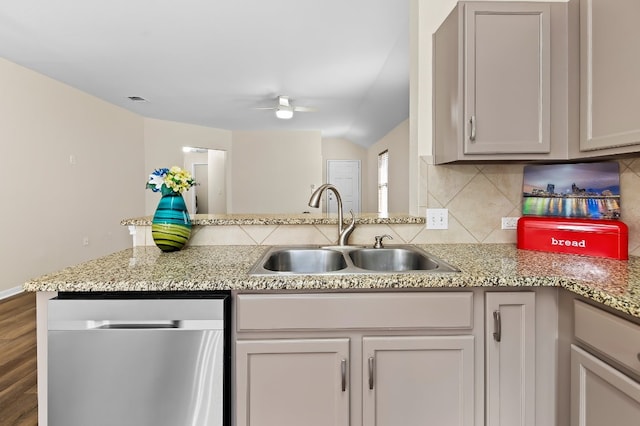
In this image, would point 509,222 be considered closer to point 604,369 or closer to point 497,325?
point 497,325

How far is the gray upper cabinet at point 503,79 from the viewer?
1.49 metres

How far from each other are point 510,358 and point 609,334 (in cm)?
32

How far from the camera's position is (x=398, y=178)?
6.46 m

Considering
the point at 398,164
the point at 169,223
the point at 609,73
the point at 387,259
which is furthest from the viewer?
the point at 398,164

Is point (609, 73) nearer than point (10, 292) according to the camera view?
Yes

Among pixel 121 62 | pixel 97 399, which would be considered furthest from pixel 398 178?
pixel 97 399

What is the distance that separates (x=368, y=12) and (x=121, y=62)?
2.74 m

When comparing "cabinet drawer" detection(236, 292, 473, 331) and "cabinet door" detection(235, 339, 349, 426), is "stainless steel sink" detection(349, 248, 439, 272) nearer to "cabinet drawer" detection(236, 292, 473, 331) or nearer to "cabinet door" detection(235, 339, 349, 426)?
"cabinet drawer" detection(236, 292, 473, 331)

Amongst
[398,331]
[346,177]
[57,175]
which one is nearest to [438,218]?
[398,331]

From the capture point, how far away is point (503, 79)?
4.93 ft

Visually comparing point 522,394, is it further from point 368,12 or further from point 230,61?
point 230,61

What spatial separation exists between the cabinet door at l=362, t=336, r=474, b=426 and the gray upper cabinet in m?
0.81

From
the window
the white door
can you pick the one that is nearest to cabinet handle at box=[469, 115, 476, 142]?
the window

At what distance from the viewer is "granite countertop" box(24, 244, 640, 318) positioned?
1.12m
